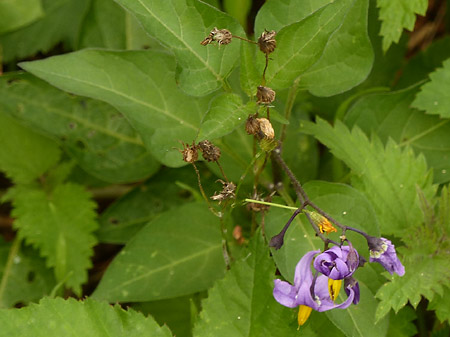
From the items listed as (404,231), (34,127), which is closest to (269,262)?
(404,231)

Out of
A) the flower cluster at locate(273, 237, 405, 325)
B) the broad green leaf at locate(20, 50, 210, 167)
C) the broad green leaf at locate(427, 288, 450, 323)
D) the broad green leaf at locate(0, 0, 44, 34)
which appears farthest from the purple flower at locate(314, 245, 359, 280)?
the broad green leaf at locate(0, 0, 44, 34)

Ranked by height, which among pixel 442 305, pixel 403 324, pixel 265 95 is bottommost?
pixel 403 324

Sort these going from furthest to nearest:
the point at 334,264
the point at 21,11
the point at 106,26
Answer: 1. the point at 21,11
2. the point at 106,26
3. the point at 334,264

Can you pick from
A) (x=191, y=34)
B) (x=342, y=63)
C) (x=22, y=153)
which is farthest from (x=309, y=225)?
(x=22, y=153)

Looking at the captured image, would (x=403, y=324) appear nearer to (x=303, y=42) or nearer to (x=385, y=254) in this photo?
(x=385, y=254)

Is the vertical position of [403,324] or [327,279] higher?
[327,279]

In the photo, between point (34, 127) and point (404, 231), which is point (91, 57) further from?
point (404, 231)

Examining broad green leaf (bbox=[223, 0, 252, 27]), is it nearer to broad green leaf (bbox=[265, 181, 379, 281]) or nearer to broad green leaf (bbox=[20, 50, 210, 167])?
broad green leaf (bbox=[20, 50, 210, 167])

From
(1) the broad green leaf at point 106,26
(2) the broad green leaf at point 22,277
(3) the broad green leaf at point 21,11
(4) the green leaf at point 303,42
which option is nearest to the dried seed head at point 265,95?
(4) the green leaf at point 303,42

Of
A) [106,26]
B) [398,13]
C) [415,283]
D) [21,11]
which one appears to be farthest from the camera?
[21,11]
